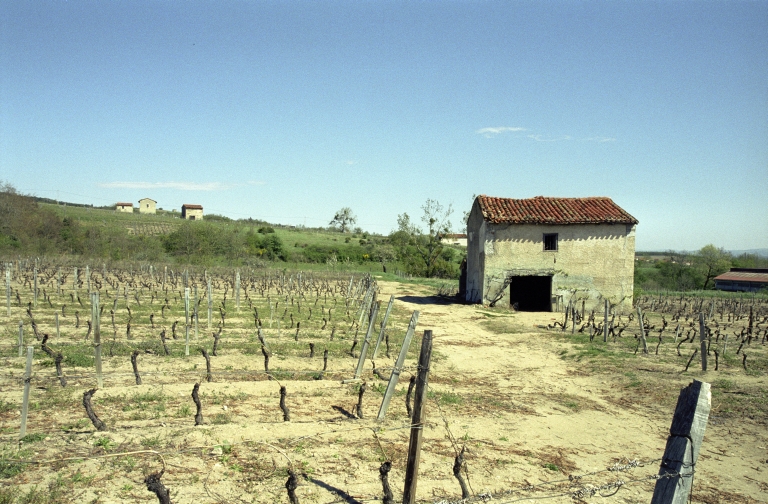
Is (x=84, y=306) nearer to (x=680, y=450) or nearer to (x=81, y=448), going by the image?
(x=81, y=448)

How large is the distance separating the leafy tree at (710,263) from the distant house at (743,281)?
209cm

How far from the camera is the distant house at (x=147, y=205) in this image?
323 feet

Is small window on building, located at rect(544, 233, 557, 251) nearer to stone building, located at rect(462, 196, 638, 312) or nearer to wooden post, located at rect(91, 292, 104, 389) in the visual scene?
stone building, located at rect(462, 196, 638, 312)

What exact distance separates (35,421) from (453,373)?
840 centimetres

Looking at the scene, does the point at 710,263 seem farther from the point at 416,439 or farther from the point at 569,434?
the point at 416,439

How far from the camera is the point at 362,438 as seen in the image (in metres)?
7.88

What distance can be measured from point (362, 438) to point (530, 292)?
77.2 ft

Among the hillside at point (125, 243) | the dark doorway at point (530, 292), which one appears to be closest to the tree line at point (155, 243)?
the hillside at point (125, 243)

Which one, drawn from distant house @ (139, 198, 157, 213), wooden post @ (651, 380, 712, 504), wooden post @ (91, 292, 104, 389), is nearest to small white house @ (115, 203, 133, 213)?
distant house @ (139, 198, 157, 213)

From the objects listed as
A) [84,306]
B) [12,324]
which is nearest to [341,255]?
[84,306]

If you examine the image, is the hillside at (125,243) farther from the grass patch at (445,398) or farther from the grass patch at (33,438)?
the grass patch at (445,398)

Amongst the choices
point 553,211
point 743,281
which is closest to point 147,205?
point 553,211

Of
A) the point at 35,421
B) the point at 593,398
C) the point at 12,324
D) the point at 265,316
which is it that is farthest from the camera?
the point at 265,316

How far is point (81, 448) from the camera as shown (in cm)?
679
